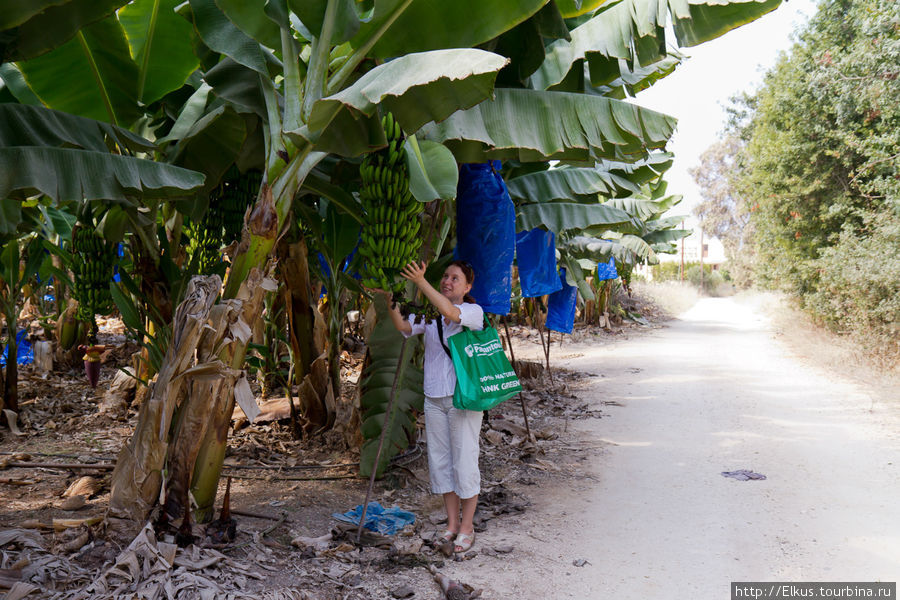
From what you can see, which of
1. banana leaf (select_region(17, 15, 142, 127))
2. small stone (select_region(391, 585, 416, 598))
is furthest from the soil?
banana leaf (select_region(17, 15, 142, 127))

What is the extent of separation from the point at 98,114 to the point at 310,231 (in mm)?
2007

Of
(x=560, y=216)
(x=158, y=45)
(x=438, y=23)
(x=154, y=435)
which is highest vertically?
(x=158, y=45)

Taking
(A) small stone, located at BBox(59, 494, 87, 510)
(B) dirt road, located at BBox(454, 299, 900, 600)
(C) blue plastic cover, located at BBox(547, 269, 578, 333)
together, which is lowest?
(B) dirt road, located at BBox(454, 299, 900, 600)

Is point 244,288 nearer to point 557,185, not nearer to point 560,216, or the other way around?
point 557,185

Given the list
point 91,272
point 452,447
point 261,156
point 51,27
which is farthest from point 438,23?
point 91,272

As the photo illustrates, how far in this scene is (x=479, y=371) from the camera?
387 centimetres

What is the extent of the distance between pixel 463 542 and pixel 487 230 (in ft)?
7.09

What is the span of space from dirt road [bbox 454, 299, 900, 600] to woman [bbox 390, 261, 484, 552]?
29 cm

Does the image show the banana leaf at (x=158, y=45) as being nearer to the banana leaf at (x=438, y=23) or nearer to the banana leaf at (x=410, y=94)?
the banana leaf at (x=438, y=23)

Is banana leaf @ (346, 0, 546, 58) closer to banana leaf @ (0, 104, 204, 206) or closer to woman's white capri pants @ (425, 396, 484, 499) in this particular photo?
banana leaf @ (0, 104, 204, 206)

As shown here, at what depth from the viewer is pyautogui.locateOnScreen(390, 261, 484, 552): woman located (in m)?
3.92

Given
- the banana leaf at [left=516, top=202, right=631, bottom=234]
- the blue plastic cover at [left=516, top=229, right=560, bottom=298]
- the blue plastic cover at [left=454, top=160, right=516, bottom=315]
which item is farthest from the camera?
the blue plastic cover at [left=516, top=229, right=560, bottom=298]

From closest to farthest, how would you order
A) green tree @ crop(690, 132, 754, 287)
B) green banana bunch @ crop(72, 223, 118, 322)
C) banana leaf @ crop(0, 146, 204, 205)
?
banana leaf @ crop(0, 146, 204, 205)
green banana bunch @ crop(72, 223, 118, 322)
green tree @ crop(690, 132, 754, 287)

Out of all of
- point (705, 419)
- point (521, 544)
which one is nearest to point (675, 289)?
point (705, 419)
